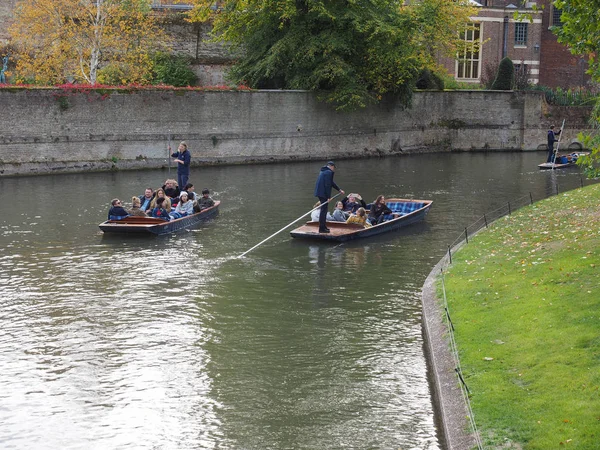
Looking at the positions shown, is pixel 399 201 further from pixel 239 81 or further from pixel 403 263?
pixel 239 81

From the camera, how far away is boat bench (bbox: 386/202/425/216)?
74.4 ft

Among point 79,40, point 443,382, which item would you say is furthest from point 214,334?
point 79,40

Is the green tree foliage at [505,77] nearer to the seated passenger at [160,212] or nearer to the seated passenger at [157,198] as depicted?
the seated passenger at [157,198]

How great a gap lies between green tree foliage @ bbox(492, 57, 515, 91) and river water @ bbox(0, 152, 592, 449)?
22380 millimetres

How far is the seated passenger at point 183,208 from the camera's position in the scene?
21881mm

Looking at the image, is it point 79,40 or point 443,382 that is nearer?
point 443,382

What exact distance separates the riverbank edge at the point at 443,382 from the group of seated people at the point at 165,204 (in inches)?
349

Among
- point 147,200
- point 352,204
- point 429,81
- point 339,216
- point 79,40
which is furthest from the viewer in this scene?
point 429,81

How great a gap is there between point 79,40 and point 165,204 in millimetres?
16001

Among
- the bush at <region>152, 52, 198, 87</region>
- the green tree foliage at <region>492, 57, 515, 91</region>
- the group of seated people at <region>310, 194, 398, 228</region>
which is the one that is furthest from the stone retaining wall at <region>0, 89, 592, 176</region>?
the group of seated people at <region>310, 194, 398, 228</region>

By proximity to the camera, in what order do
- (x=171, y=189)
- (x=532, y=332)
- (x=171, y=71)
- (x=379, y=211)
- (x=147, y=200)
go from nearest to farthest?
(x=532, y=332), (x=379, y=211), (x=147, y=200), (x=171, y=189), (x=171, y=71)

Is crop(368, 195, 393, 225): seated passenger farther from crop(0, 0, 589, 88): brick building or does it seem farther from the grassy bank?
crop(0, 0, 589, 88): brick building

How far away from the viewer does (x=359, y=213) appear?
2059 centimetres

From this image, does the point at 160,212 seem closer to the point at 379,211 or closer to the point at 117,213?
the point at 117,213
